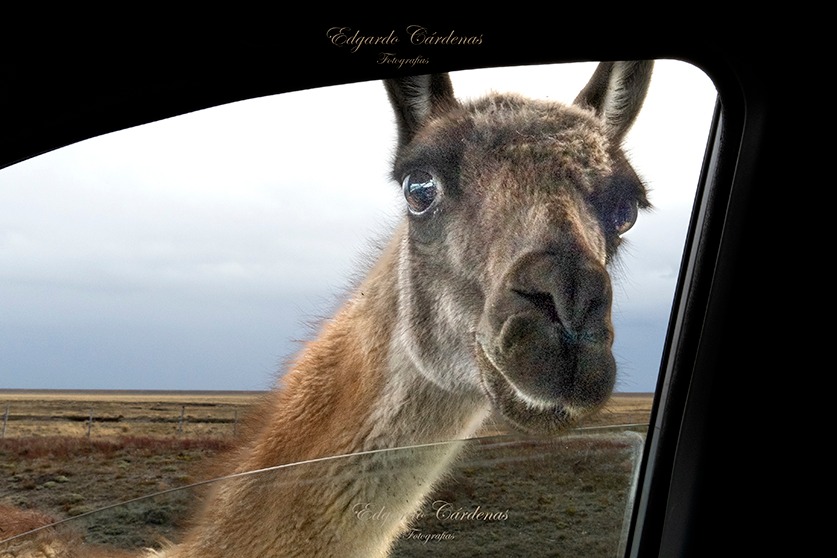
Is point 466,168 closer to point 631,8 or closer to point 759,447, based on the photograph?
point 631,8

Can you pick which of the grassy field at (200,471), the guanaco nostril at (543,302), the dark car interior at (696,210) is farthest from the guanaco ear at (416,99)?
the grassy field at (200,471)


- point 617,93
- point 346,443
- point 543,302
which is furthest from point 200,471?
point 617,93

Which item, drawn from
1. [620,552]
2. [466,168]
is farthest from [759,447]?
[466,168]

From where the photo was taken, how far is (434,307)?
1494 mm

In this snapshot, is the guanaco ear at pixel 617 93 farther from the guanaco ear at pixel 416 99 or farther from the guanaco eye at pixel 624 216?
the guanaco ear at pixel 416 99

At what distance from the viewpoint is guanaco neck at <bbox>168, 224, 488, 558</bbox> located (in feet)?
4.83

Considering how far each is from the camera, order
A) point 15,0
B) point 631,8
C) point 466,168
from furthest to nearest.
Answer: point 466,168
point 631,8
point 15,0

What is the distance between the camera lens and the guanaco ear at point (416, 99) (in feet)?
4.66

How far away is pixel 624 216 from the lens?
1.52 metres

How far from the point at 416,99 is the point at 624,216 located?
1.50 ft

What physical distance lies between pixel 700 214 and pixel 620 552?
718 millimetres

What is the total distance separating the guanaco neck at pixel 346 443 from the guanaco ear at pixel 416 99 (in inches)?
8.0

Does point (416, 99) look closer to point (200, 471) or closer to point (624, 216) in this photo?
point (624, 216)

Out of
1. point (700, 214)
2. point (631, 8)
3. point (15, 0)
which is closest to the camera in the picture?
point (15, 0)
